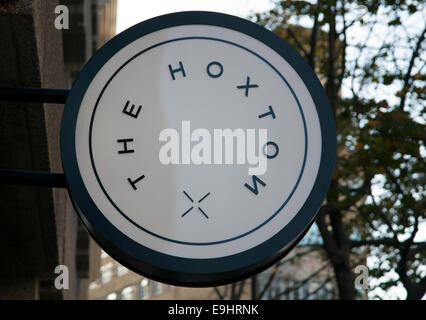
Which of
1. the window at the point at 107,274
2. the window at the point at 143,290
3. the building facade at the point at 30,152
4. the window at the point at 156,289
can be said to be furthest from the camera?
the window at the point at 107,274

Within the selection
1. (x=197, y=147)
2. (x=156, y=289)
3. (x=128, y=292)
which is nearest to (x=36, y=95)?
(x=197, y=147)

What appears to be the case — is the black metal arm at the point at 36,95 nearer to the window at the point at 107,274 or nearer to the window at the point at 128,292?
the window at the point at 128,292

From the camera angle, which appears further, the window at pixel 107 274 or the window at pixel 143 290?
the window at pixel 107 274

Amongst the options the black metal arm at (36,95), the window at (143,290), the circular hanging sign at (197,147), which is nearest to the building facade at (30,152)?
the black metal arm at (36,95)

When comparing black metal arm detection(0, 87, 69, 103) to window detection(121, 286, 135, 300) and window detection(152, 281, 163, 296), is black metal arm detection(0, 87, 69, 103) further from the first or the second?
window detection(121, 286, 135, 300)

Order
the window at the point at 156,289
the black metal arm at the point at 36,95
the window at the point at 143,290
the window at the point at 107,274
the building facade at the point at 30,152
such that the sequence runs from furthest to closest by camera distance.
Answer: the window at the point at 107,274, the window at the point at 156,289, the window at the point at 143,290, the building facade at the point at 30,152, the black metal arm at the point at 36,95

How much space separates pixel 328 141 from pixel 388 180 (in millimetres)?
6017

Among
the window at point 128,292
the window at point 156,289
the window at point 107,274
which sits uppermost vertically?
the window at point 107,274

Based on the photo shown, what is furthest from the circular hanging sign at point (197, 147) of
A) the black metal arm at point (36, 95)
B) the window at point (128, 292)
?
the window at point (128, 292)

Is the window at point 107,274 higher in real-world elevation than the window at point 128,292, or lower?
higher

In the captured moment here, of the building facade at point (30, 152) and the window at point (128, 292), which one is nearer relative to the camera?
the building facade at point (30, 152)

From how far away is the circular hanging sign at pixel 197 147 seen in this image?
321 centimetres

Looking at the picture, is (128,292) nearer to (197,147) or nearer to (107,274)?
(107,274)
